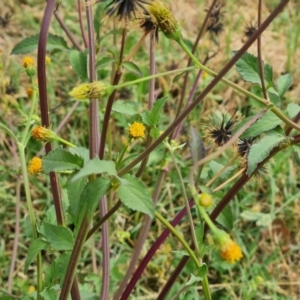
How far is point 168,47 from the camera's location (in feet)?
8.54

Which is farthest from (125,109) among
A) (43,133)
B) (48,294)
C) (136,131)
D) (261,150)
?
(48,294)

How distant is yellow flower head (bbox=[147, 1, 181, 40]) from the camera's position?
0.86 m

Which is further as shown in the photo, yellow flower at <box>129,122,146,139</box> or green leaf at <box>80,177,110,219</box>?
yellow flower at <box>129,122,146,139</box>

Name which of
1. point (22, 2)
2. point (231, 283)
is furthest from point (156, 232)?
point (22, 2)

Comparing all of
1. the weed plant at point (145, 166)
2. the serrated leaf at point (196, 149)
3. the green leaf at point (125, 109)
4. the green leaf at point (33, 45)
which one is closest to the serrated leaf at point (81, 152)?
the weed plant at point (145, 166)

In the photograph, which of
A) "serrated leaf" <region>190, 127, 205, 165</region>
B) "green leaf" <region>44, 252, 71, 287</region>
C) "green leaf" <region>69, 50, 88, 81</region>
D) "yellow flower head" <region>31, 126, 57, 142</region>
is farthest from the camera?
"green leaf" <region>69, 50, 88, 81</region>

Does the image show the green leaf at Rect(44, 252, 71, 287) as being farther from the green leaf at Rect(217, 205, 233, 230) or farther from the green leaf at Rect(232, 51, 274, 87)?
the green leaf at Rect(232, 51, 274, 87)

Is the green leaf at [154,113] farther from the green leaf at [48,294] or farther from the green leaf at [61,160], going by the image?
the green leaf at [48,294]

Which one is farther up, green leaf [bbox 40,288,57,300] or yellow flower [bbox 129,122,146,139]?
yellow flower [bbox 129,122,146,139]

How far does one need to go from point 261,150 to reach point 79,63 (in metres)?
0.54

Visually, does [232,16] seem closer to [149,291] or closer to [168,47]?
→ [168,47]

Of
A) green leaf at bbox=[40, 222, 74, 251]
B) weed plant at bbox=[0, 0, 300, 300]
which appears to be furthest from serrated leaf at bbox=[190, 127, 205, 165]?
green leaf at bbox=[40, 222, 74, 251]

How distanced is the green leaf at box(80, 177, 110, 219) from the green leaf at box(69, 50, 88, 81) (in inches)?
18.6

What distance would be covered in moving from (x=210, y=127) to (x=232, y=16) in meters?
Result: 1.72
